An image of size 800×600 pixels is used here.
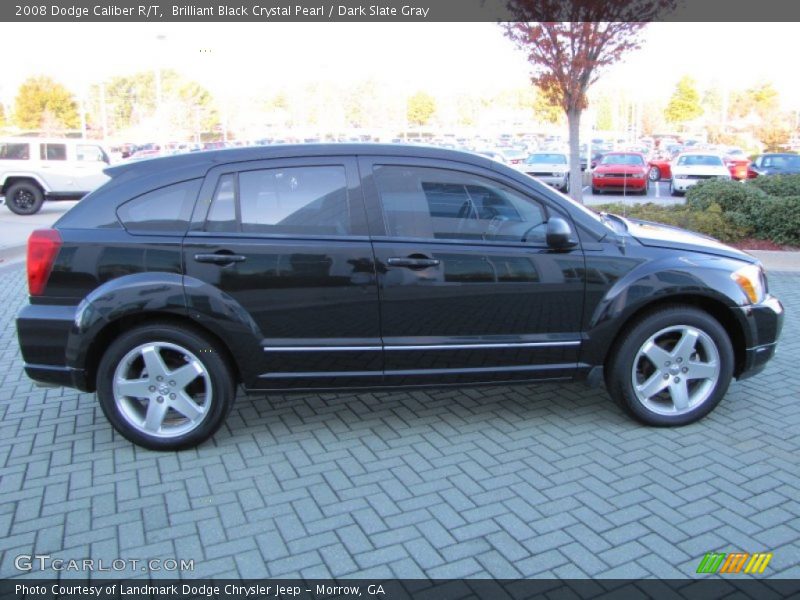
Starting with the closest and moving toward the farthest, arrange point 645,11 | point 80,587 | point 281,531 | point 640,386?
point 80,587, point 281,531, point 640,386, point 645,11

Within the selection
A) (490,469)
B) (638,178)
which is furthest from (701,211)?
(638,178)

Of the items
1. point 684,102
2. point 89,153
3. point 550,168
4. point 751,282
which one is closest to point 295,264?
point 751,282

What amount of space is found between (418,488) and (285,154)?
2.11 metres

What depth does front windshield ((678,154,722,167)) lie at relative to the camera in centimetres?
2247

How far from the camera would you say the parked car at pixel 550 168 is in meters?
23.3

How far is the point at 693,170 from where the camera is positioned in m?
22.2

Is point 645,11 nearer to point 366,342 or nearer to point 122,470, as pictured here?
point 366,342

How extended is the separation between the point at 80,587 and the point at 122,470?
42.3 inches

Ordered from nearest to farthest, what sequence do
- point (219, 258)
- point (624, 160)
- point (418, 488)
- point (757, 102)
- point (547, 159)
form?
point (418, 488) < point (219, 258) < point (624, 160) < point (547, 159) < point (757, 102)

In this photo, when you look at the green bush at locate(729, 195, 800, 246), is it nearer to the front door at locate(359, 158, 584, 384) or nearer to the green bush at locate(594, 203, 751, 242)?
the green bush at locate(594, 203, 751, 242)

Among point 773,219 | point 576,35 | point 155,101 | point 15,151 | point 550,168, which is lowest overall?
point 773,219

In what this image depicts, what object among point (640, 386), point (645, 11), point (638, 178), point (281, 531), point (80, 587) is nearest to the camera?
point (80, 587)

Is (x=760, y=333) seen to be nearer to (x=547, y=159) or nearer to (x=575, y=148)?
(x=575, y=148)

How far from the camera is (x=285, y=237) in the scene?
13.1 feet
